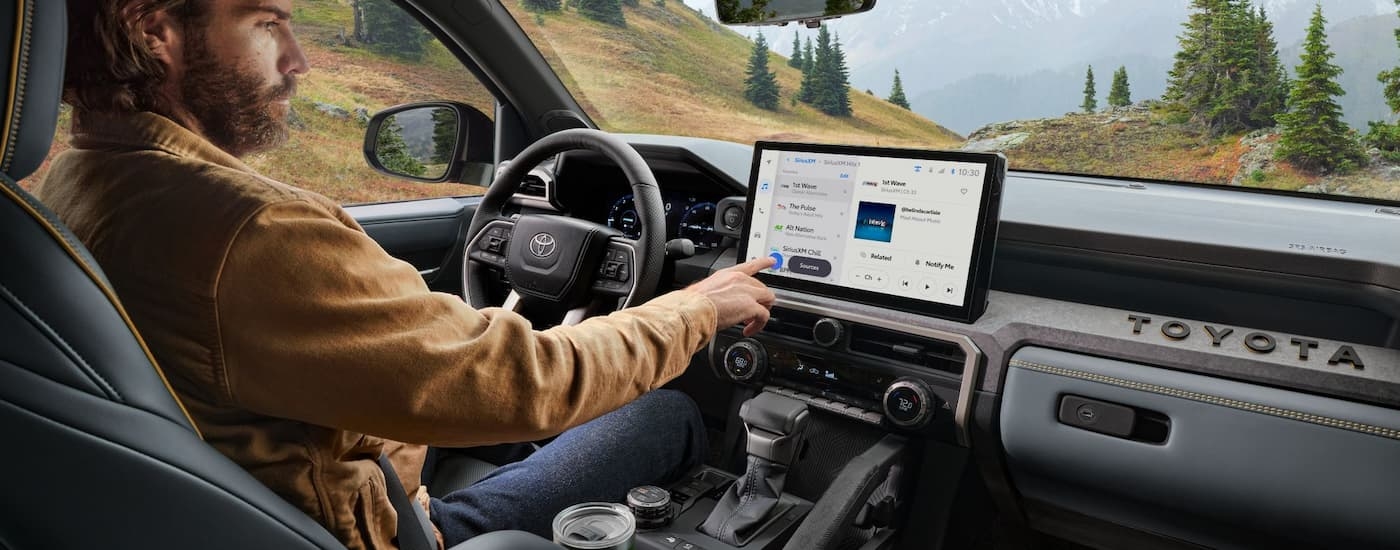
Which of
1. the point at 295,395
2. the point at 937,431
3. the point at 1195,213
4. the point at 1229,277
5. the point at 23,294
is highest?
the point at 1195,213

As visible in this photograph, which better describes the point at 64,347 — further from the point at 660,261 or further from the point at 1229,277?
the point at 1229,277

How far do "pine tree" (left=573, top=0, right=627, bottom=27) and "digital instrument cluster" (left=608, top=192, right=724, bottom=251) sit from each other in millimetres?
5617

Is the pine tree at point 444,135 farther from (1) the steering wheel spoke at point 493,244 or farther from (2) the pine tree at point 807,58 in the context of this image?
(2) the pine tree at point 807,58

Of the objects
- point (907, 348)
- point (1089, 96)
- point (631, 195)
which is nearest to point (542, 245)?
point (631, 195)

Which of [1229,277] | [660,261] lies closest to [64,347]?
[660,261]

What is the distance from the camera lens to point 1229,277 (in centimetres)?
174

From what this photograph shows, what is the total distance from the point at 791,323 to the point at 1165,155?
1.34 meters

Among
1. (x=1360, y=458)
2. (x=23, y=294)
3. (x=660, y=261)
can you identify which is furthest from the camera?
(x=660, y=261)

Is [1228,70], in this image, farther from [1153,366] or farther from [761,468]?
[761,468]

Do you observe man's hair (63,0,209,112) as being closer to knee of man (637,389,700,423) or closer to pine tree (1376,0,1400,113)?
knee of man (637,389,700,423)

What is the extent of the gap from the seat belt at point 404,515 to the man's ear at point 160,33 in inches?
22.8

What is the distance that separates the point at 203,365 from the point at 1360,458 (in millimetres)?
1691

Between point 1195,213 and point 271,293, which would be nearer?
point 271,293

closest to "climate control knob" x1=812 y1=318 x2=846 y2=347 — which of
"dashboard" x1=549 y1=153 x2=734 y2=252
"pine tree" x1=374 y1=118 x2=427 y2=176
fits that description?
"dashboard" x1=549 y1=153 x2=734 y2=252
